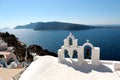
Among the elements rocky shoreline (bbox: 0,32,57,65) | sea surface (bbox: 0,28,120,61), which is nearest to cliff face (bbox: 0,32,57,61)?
rocky shoreline (bbox: 0,32,57,65)

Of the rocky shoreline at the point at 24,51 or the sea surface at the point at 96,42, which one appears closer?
the rocky shoreline at the point at 24,51

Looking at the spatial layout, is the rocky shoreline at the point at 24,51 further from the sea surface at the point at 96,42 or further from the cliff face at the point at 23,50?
the sea surface at the point at 96,42

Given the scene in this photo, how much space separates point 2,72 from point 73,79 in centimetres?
958

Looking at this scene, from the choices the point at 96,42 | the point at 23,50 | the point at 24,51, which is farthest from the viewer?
the point at 96,42

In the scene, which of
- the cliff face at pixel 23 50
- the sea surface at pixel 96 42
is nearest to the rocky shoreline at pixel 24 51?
the cliff face at pixel 23 50

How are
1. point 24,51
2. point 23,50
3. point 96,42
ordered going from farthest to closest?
point 96,42
point 23,50
point 24,51

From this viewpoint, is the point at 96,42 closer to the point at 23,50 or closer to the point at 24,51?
the point at 23,50

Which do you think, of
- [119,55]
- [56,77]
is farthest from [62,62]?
[119,55]

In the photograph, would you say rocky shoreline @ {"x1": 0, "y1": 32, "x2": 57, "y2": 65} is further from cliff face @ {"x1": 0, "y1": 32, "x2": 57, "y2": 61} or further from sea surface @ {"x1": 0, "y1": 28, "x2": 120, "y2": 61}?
sea surface @ {"x1": 0, "y1": 28, "x2": 120, "y2": 61}

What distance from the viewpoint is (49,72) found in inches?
521

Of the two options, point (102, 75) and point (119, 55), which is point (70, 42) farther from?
point (119, 55)

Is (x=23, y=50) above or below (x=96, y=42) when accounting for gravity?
above

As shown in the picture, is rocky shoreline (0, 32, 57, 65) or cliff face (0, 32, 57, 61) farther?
cliff face (0, 32, 57, 61)

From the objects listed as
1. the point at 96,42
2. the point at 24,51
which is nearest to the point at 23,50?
the point at 24,51
